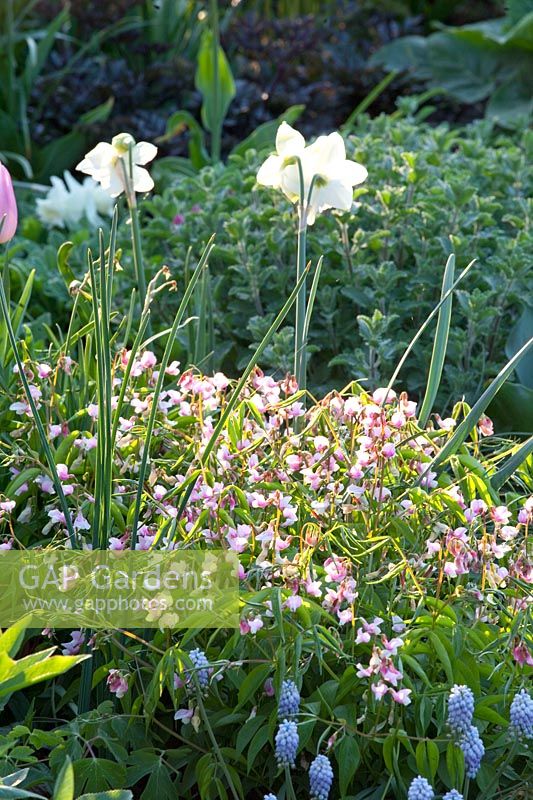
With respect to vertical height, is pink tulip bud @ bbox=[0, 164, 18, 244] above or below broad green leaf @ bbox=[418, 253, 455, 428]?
above

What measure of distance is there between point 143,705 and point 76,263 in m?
1.73

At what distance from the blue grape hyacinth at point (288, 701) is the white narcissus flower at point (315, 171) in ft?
2.41

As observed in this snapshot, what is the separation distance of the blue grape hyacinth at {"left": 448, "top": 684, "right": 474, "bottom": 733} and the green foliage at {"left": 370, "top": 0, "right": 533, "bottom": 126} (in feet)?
13.0

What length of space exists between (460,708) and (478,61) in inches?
169

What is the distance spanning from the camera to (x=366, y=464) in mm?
1468

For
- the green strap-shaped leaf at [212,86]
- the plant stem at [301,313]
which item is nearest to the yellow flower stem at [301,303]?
the plant stem at [301,313]

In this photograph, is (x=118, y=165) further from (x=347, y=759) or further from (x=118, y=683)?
(x=347, y=759)

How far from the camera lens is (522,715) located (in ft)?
3.89

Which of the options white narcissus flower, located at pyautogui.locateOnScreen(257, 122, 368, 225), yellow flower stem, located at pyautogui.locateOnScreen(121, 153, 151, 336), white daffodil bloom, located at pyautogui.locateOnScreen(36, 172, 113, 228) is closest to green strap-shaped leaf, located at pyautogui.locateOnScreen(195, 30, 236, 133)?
white daffodil bloom, located at pyautogui.locateOnScreen(36, 172, 113, 228)

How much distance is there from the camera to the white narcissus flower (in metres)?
1.58

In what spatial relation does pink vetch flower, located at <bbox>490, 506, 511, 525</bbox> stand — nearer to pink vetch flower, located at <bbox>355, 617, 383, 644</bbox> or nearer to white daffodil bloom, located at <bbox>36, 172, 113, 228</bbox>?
pink vetch flower, located at <bbox>355, 617, 383, 644</bbox>

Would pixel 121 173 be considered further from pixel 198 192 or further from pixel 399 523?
pixel 198 192

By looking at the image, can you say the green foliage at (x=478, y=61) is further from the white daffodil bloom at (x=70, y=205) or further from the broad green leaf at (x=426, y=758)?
the broad green leaf at (x=426, y=758)

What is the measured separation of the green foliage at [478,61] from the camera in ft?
15.6
